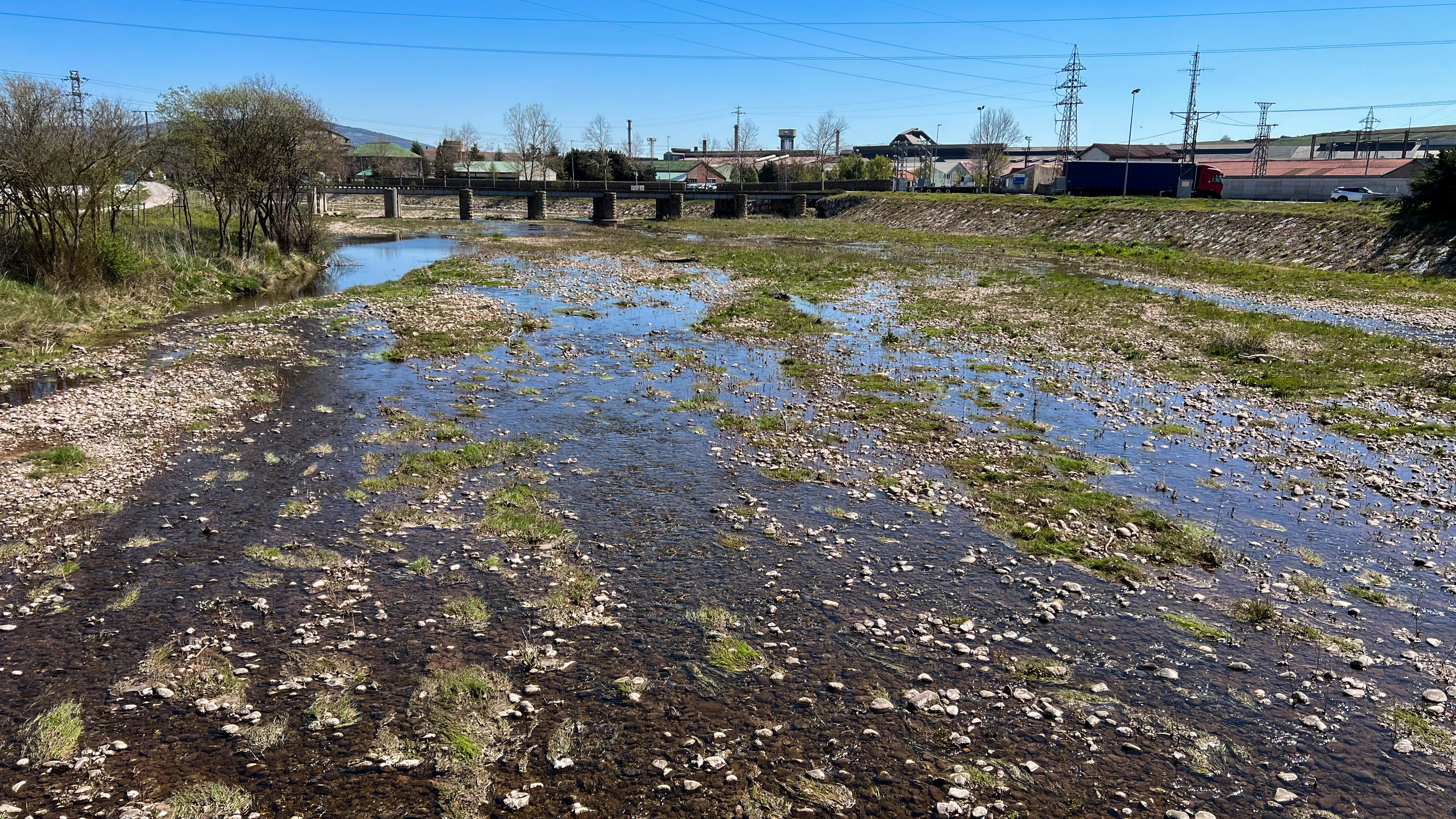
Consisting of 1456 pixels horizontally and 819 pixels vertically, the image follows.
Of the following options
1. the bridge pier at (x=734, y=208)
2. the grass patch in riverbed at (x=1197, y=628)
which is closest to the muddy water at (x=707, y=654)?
the grass patch in riverbed at (x=1197, y=628)

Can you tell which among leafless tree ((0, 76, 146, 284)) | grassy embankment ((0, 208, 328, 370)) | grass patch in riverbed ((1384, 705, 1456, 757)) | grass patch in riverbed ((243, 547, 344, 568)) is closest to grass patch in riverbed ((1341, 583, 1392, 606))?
grass patch in riverbed ((1384, 705, 1456, 757))

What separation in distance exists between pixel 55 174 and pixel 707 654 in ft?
105

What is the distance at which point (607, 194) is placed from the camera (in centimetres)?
11762

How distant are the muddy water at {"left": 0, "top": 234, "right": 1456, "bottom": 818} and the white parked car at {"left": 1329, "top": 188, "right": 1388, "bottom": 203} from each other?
256 ft

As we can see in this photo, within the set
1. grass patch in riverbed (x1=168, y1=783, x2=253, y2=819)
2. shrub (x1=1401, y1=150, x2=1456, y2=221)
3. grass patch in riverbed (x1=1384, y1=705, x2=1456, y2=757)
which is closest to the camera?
grass patch in riverbed (x1=168, y1=783, x2=253, y2=819)

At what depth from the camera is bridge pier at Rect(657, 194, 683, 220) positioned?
12012cm

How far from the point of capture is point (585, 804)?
26.9ft

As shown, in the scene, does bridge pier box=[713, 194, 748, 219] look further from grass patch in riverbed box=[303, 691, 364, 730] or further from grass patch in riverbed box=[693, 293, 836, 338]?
grass patch in riverbed box=[303, 691, 364, 730]

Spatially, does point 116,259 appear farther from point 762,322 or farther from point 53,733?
point 53,733

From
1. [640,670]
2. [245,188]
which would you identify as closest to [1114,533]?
[640,670]

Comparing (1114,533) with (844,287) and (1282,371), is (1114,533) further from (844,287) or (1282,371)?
(844,287)

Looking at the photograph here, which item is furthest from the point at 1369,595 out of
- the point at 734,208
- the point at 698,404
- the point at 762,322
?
the point at 734,208

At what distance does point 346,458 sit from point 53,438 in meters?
6.02

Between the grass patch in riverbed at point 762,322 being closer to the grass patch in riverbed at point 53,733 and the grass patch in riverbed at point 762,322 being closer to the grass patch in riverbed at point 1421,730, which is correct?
the grass patch in riverbed at point 1421,730
